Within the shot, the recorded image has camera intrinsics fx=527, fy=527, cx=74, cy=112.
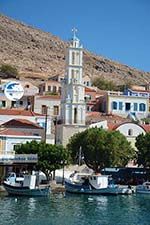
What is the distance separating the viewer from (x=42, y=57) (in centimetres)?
16888

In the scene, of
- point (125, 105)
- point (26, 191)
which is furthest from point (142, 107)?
point (26, 191)

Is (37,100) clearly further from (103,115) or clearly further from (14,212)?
(14,212)

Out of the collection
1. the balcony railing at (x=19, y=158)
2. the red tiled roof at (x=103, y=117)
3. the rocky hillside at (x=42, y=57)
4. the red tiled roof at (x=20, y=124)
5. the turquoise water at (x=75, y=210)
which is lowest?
the turquoise water at (x=75, y=210)

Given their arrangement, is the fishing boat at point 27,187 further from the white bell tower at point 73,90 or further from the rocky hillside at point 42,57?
the rocky hillside at point 42,57

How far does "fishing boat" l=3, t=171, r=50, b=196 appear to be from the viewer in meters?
51.1

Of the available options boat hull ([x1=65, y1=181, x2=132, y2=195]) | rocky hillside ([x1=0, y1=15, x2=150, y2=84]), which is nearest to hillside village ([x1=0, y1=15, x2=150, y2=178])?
boat hull ([x1=65, y1=181, x2=132, y2=195])

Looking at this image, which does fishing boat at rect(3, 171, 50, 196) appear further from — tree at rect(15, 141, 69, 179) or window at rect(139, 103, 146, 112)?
window at rect(139, 103, 146, 112)

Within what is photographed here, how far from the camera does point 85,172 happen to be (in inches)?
2598

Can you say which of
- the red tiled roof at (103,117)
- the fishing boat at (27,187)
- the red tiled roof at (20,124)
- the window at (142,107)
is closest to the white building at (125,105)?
the window at (142,107)

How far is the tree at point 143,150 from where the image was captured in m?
66.1

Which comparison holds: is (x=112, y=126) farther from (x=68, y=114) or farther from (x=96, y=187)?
(x=96, y=187)

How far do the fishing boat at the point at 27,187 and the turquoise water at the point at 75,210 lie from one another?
3.97 ft

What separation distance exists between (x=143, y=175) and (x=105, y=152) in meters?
7.61

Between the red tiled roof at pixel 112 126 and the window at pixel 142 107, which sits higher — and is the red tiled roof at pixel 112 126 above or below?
below
